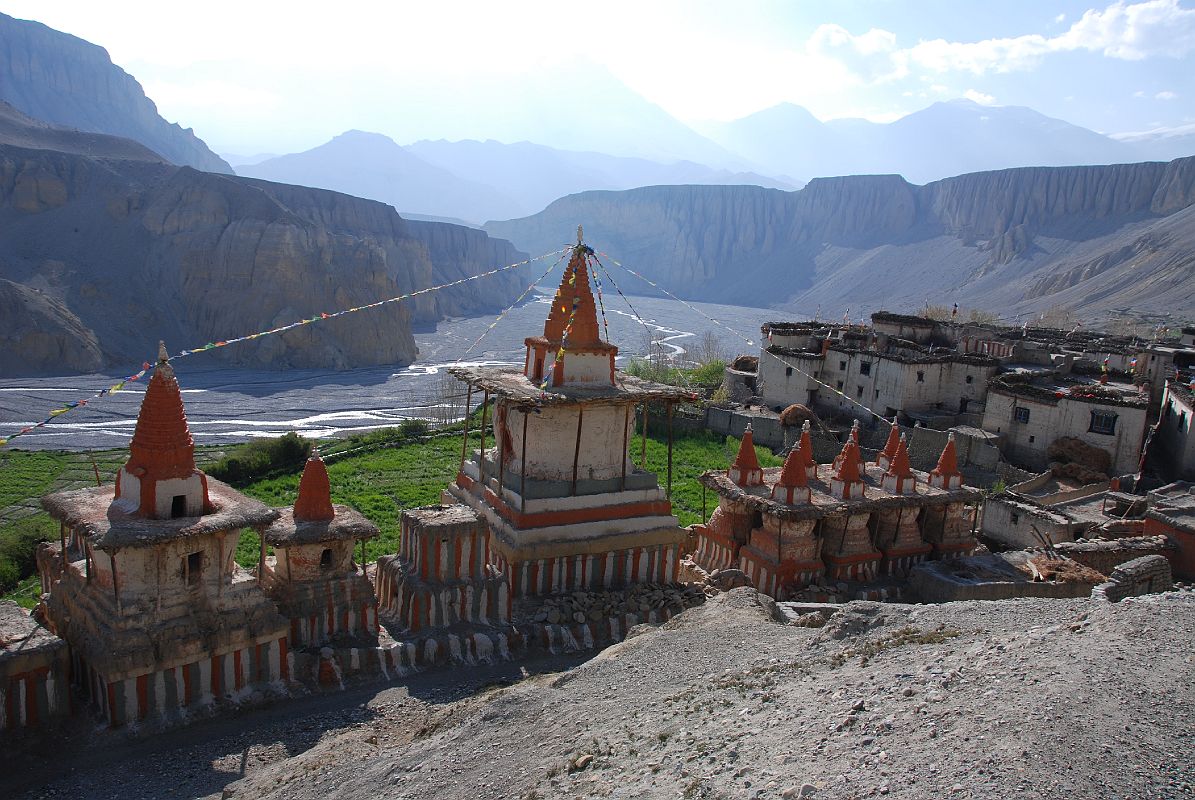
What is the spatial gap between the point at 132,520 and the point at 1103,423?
29.8m

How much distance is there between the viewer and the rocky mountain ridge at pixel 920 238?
86438 mm

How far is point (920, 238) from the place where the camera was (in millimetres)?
122188

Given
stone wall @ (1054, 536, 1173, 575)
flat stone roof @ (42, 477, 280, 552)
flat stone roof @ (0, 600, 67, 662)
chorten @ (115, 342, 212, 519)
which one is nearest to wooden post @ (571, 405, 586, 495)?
flat stone roof @ (42, 477, 280, 552)

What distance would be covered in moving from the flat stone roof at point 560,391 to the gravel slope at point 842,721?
4.31 meters

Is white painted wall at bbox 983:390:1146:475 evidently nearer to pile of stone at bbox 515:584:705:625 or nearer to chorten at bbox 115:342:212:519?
pile of stone at bbox 515:584:705:625

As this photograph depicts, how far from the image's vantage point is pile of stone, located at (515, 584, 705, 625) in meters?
12.8

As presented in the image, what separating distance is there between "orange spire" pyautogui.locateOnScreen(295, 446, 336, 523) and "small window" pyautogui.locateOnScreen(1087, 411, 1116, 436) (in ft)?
89.4

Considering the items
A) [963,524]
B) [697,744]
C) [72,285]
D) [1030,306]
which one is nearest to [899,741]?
[697,744]

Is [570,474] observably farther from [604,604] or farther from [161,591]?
[161,591]

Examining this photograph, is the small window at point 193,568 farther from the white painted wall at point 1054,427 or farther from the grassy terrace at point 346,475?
the white painted wall at point 1054,427

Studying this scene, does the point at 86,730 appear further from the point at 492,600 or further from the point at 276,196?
the point at 276,196

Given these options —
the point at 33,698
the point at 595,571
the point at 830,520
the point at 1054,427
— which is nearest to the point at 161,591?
the point at 33,698

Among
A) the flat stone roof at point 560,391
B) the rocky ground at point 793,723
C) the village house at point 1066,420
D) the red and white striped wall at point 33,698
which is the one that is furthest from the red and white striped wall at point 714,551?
the village house at point 1066,420

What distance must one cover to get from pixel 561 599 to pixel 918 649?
614 centimetres
